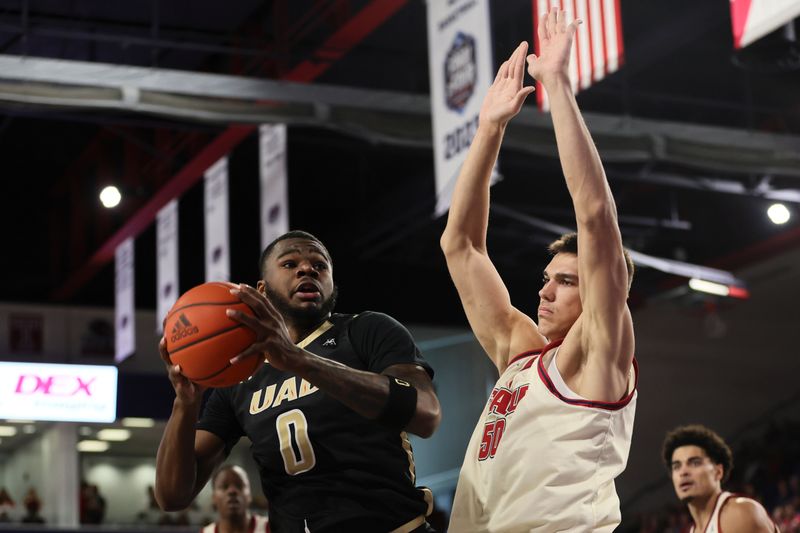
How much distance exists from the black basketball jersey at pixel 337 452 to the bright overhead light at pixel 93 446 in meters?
17.8

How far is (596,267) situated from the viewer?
3441 mm

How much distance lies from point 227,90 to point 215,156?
112 inches

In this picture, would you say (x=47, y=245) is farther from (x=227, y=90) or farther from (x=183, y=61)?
(x=227, y=90)

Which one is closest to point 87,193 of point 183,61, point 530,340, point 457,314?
point 183,61

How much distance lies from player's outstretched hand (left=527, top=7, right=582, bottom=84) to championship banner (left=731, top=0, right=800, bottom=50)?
2.75m

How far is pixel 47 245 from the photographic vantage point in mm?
20219

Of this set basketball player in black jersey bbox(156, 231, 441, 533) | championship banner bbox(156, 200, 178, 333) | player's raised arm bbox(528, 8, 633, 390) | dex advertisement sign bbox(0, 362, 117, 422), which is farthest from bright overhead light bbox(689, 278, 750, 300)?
player's raised arm bbox(528, 8, 633, 390)

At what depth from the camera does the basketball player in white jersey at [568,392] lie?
3443 millimetres

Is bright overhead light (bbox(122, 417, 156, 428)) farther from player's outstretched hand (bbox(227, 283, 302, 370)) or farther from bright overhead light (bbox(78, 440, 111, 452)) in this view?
player's outstretched hand (bbox(227, 283, 302, 370))

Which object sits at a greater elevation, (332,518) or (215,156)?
(215,156)

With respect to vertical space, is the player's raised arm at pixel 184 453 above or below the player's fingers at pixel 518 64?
below

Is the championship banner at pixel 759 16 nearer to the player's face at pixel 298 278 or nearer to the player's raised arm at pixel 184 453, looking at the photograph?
the player's face at pixel 298 278

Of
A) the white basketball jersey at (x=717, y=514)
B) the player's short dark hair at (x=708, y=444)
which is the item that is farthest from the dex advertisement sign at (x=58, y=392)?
the white basketball jersey at (x=717, y=514)

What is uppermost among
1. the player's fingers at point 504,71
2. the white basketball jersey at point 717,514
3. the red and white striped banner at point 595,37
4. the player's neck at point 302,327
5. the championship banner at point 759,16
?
the red and white striped banner at point 595,37
